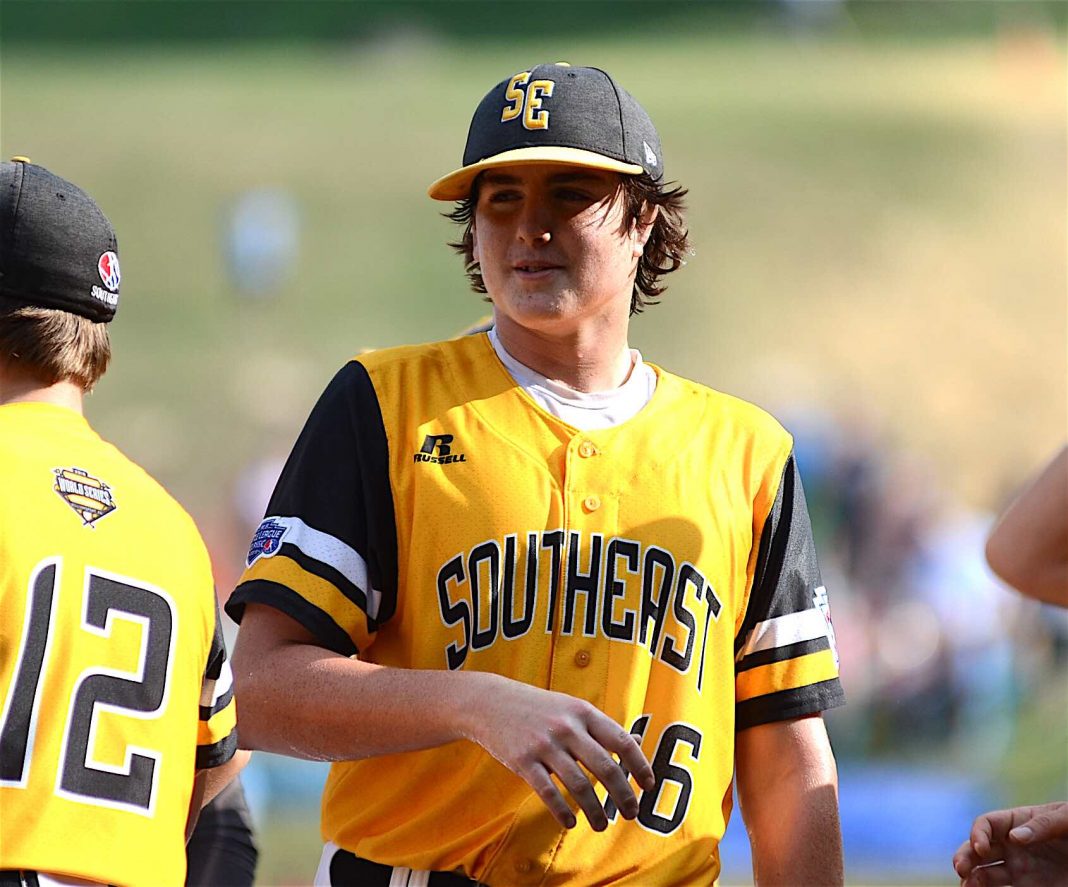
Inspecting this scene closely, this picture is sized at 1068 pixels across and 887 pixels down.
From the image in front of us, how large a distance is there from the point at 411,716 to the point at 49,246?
36.9 inches

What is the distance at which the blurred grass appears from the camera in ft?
60.3

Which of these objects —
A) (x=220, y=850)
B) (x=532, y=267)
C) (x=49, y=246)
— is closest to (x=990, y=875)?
(x=532, y=267)

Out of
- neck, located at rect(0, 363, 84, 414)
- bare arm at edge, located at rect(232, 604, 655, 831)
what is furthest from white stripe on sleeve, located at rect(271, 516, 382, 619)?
neck, located at rect(0, 363, 84, 414)

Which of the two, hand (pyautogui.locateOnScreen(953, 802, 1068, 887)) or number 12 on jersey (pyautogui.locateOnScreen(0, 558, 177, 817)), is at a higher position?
number 12 on jersey (pyautogui.locateOnScreen(0, 558, 177, 817))

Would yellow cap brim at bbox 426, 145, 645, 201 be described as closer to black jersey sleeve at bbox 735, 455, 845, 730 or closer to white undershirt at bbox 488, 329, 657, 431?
white undershirt at bbox 488, 329, 657, 431

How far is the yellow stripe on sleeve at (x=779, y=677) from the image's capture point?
2.87 metres

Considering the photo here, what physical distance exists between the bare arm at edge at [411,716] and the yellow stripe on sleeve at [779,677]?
45 cm

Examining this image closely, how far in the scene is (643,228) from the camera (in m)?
3.06

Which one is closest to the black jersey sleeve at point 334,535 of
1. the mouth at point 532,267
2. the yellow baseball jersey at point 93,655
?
the yellow baseball jersey at point 93,655

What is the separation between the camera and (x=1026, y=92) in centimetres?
2305

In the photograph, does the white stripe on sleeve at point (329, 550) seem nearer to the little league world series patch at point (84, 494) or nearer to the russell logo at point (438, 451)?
the russell logo at point (438, 451)

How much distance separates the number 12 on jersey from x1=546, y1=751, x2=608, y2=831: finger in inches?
24.4

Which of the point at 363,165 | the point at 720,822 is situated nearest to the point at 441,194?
the point at 720,822

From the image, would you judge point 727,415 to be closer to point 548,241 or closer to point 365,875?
point 548,241
